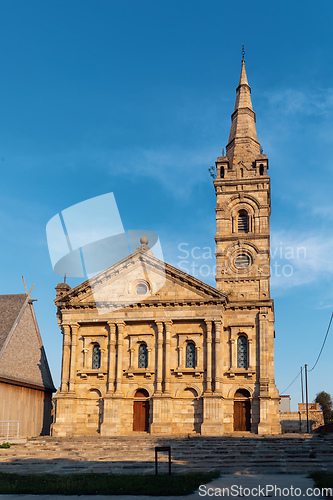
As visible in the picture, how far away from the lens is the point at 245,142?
175ft

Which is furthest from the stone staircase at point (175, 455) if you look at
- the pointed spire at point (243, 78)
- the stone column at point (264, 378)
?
the pointed spire at point (243, 78)

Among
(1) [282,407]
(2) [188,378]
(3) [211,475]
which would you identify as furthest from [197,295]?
(1) [282,407]

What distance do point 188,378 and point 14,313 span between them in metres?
15.9

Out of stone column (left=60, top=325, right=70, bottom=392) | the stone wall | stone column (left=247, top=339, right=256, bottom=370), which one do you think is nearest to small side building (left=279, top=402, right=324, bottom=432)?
the stone wall

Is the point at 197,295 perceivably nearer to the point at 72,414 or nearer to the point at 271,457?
the point at 72,414

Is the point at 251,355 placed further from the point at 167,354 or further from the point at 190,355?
the point at 167,354

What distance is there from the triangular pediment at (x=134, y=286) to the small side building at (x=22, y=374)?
5096 mm

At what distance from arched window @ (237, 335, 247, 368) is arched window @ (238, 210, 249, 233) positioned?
9636mm

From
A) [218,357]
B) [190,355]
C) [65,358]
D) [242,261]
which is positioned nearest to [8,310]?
[65,358]

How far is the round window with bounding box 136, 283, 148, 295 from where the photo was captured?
4612 cm

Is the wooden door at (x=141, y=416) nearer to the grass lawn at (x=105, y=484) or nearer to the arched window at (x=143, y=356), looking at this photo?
the arched window at (x=143, y=356)

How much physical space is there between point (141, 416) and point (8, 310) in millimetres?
14742

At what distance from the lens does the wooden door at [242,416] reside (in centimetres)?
4381

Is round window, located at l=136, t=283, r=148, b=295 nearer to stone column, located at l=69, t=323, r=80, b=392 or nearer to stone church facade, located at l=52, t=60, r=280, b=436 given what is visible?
stone church facade, located at l=52, t=60, r=280, b=436
